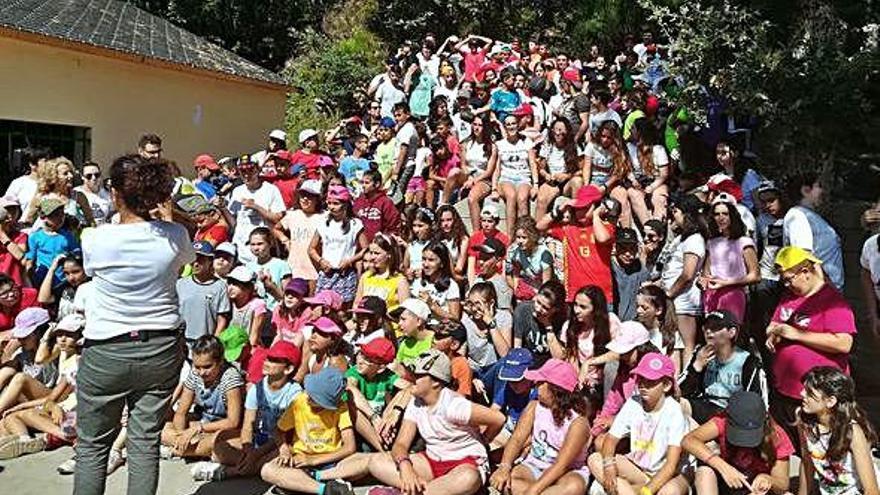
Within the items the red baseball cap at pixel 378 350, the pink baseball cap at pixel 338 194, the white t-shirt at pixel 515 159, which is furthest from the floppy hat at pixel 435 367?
the white t-shirt at pixel 515 159

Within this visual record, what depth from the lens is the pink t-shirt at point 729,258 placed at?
20.9 feet

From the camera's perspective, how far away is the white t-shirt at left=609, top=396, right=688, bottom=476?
5.04 m

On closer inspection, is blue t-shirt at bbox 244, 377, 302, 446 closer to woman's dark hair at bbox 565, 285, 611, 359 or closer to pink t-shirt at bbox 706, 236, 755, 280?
woman's dark hair at bbox 565, 285, 611, 359

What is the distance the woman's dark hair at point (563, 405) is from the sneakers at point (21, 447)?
3550 mm

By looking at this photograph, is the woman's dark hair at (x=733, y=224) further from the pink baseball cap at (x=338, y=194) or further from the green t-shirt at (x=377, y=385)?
the pink baseball cap at (x=338, y=194)

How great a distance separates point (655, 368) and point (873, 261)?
2130mm

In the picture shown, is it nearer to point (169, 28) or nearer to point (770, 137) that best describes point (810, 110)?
point (770, 137)

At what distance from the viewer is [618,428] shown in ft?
17.2

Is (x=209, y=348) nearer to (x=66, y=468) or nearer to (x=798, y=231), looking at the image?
(x=66, y=468)

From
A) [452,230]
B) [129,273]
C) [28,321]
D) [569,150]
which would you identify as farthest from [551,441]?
[569,150]

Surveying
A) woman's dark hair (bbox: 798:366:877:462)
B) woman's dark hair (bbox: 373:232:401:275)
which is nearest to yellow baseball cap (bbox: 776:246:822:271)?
woman's dark hair (bbox: 798:366:877:462)

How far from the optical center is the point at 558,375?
5246 millimetres

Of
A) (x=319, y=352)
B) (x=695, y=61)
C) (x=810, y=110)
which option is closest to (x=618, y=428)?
(x=319, y=352)

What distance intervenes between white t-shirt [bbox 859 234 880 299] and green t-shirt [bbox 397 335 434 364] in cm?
304
